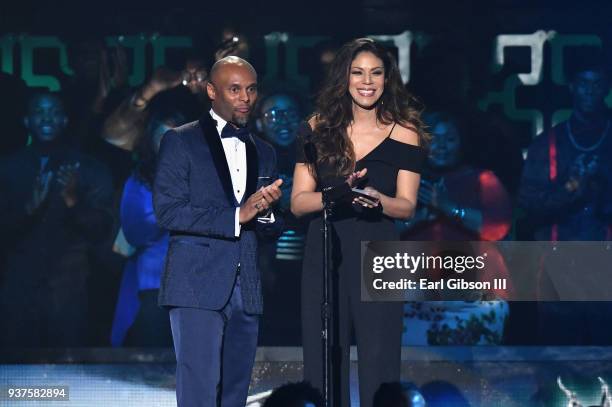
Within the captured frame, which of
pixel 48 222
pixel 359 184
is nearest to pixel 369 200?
pixel 359 184

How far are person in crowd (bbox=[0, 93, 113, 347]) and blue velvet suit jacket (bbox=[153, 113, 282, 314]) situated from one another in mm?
2684

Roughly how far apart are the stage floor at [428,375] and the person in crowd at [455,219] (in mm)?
158

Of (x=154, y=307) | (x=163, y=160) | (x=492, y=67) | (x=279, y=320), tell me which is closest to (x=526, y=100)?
(x=492, y=67)

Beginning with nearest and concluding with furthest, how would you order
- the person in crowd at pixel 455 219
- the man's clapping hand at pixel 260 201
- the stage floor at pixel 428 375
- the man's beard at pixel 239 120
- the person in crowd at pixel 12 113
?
the man's clapping hand at pixel 260 201, the man's beard at pixel 239 120, the stage floor at pixel 428 375, the person in crowd at pixel 455 219, the person in crowd at pixel 12 113

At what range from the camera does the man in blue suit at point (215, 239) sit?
4.46 meters

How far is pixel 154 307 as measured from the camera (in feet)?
23.5

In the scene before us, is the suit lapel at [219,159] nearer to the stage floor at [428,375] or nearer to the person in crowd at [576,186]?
the stage floor at [428,375]

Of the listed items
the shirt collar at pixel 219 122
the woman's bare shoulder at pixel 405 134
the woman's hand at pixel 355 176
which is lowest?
the woman's hand at pixel 355 176

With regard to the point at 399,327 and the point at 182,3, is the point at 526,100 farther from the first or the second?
the point at 399,327

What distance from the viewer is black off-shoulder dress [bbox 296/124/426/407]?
4570 millimetres

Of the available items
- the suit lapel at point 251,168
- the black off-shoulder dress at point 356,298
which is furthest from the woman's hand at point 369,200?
the suit lapel at point 251,168

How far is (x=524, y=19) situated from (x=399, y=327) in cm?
315

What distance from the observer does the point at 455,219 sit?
7.10 metres

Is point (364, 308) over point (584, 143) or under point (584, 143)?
under
